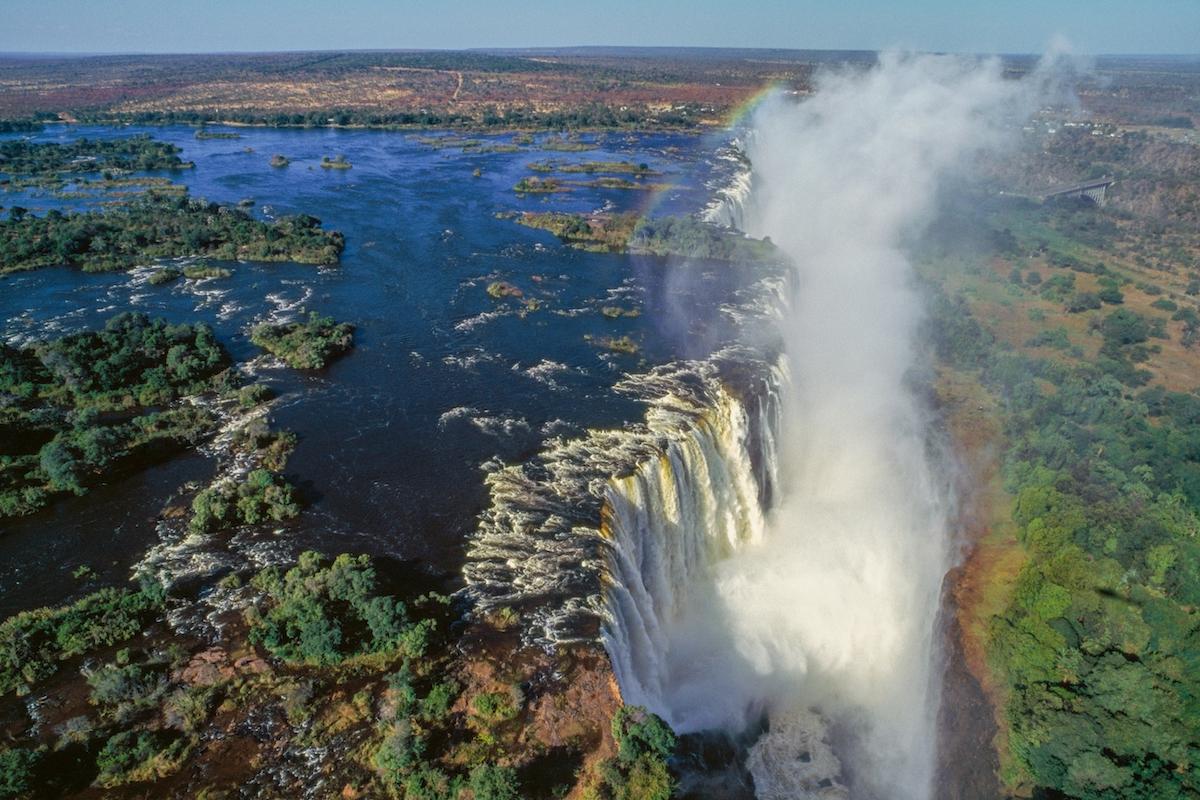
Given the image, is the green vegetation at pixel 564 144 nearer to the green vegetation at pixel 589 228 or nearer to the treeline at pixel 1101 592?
the green vegetation at pixel 589 228

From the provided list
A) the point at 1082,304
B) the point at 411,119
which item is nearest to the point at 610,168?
the point at 411,119

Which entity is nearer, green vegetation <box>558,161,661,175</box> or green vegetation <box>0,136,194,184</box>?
green vegetation <box>0,136,194,184</box>

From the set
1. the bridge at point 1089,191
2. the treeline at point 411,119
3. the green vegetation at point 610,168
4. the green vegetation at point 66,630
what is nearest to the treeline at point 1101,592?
the green vegetation at point 66,630

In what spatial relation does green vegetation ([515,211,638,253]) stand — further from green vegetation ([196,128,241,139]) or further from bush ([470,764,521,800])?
green vegetation ([196,128,241,139])

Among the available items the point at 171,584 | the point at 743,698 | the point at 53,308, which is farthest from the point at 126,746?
the point at 53,308

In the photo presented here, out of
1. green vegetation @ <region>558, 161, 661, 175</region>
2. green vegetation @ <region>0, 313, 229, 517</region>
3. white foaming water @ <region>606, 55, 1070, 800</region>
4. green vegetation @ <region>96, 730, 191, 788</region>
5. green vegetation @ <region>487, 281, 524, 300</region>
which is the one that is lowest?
white foaming water @ <region>606, 55, 1070, 800</region>

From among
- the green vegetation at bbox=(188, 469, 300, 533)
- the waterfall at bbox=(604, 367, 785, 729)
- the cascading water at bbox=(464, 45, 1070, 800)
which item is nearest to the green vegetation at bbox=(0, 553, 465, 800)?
the green vegetation at bbox=(188, 469, 300, 533)

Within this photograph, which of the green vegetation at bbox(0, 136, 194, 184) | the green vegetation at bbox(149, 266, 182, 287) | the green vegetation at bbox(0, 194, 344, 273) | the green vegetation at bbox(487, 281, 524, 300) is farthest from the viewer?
the green vegetation at bbox(0, 136, 194, 184)

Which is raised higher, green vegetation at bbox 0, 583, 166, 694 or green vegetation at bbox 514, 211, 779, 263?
green vegetation at bbox 514, 211, 779, 263

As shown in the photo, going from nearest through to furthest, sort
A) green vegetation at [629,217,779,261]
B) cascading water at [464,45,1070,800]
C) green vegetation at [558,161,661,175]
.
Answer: cascading water at [464,45,1070,800], green vegetation at [629,217,779,261], green vegetation at [558,161,661,175]

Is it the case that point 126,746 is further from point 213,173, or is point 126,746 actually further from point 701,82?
point 701,82
